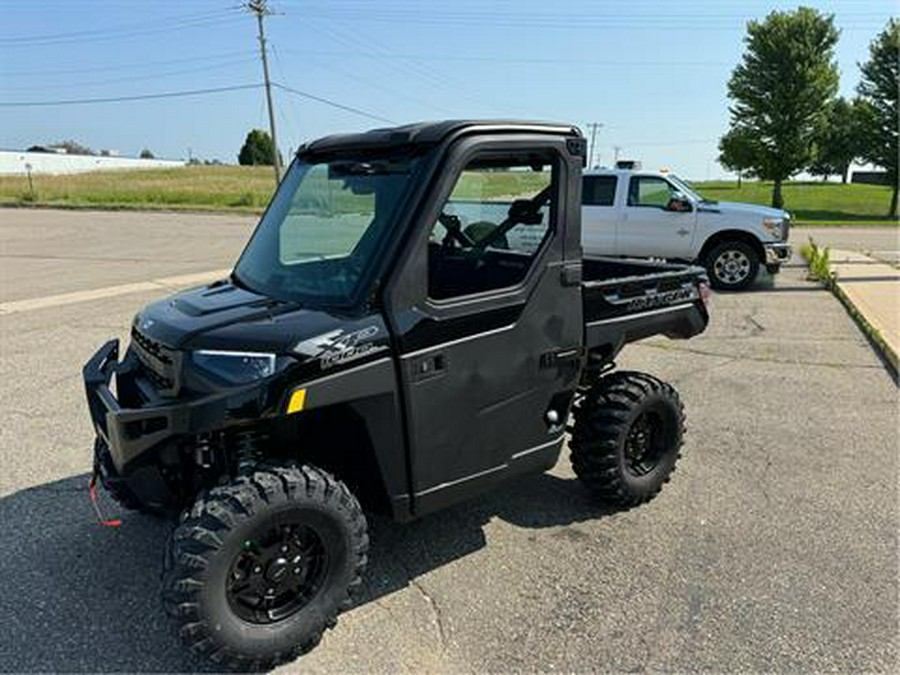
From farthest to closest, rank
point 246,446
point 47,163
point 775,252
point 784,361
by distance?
point 47,163 < point 775,252 < point 784,361 < point 246,446

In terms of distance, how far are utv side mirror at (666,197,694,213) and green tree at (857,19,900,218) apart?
33844 mm

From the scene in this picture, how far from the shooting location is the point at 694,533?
376 centimetres

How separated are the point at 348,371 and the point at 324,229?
2.84 ft

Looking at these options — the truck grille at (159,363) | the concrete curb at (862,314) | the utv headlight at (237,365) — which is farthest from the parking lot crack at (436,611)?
the concrete curb at (862,314)

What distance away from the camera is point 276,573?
2.77m

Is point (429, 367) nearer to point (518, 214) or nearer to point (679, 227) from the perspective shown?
point (518, 214)

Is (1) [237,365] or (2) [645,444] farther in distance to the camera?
(2) [645,444]

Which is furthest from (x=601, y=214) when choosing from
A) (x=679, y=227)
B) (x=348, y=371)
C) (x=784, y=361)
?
(x=348, y=371)

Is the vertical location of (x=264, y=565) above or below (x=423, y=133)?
below

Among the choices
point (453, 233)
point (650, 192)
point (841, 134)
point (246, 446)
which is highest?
point (841, 134)

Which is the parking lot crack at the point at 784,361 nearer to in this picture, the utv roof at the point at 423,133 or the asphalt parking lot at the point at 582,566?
the asphalt parking lot at the point at 582,566

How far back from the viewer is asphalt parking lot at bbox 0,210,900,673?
283cm

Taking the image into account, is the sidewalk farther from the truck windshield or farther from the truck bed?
the truck windshield

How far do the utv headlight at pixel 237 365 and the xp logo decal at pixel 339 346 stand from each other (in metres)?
0.12
